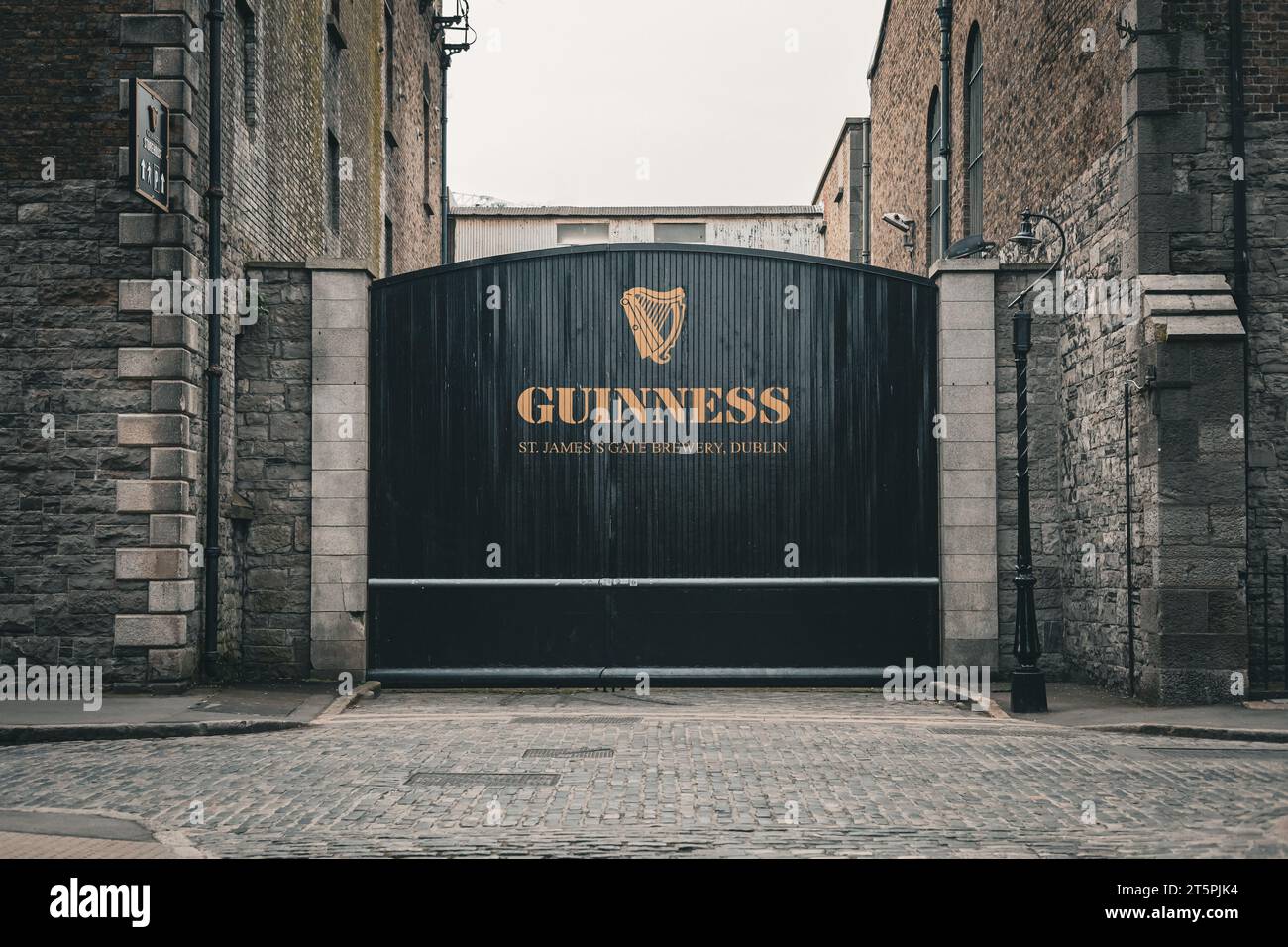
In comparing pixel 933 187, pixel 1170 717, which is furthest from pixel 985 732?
pixel 933 187

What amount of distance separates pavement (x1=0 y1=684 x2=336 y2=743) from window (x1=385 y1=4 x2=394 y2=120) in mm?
14965

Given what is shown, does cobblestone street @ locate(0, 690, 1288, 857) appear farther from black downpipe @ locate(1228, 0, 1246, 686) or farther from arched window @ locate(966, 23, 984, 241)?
arched window @ locate(966, 23, 984, 241)

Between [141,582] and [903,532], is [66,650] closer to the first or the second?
[141,582]

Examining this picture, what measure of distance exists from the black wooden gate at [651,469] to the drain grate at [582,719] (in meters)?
2.28

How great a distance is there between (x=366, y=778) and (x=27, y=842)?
8.41ft

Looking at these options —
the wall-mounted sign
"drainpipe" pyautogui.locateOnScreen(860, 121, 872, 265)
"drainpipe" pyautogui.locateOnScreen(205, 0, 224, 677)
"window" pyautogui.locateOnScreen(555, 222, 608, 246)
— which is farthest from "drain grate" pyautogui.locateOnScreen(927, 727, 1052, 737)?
"window" pyautogui.locateOnScreen(555, 222, 608, 246)

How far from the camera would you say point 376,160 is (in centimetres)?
2416

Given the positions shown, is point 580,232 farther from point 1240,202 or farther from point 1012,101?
point 1240,202

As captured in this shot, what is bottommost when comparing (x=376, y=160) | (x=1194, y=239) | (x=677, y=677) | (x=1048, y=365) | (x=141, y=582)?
(x=677, y=677)

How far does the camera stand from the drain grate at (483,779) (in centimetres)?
923

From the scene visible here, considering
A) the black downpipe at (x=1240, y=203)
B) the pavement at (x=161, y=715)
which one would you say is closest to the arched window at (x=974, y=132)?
the black downpipe at (x=1240, y=203)

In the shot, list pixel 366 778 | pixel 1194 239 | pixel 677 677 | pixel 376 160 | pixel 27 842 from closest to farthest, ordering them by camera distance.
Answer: pixel 27 842, pixel 366 778, pixel 1194 239, pixel 677 677, pixel 376 160

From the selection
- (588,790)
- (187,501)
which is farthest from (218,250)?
(588,790)

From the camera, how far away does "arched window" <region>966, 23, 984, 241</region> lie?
21000mm
